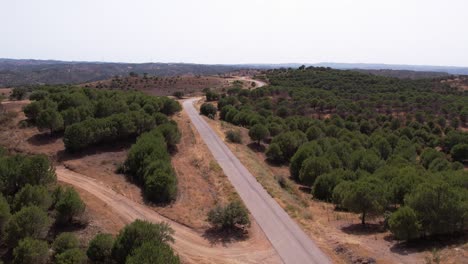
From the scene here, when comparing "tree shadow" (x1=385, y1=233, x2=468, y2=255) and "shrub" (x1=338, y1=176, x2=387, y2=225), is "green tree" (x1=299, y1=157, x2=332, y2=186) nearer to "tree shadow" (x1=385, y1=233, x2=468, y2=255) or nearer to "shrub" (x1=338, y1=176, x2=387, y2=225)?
"shrub" (x1=338, y1=176, x2=387, y2=225)

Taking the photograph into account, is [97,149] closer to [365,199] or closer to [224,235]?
[224,235]

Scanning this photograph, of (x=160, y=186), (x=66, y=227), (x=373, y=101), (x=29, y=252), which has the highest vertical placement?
(x=373, y=101)

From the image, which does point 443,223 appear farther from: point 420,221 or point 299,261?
point 299,261

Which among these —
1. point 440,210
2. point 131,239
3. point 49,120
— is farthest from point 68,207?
point 440,210

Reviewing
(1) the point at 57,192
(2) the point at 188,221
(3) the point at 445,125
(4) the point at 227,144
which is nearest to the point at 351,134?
(4) the point at 227,144

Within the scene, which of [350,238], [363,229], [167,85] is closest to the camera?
[350,238]

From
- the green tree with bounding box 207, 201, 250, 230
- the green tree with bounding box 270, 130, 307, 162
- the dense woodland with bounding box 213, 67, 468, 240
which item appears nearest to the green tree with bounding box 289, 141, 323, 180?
the dense woodland with bounding box 213, 67, 468, 240
